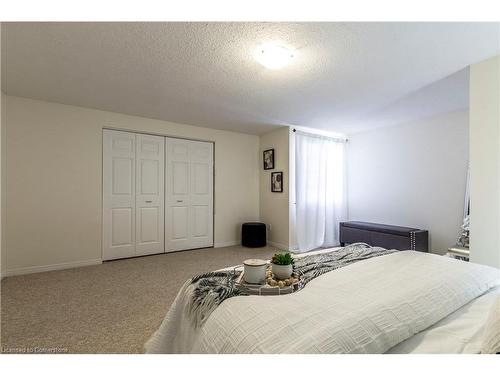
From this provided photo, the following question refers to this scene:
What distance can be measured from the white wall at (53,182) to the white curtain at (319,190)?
2.76m

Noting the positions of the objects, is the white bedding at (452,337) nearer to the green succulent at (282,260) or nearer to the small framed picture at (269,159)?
the green succulent at (282,260)

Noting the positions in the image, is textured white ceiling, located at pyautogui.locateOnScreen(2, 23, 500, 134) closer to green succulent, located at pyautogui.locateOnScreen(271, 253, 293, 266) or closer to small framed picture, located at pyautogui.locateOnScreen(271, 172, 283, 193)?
small framed picture, located at pyautogui.locateOnScreen(271, 172, 283, 193)

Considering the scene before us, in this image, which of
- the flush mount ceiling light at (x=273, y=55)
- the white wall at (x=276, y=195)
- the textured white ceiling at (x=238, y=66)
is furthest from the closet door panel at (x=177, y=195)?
the flush mount ceiling light at (x=273, y=55)

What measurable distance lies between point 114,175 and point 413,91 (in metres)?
4.26

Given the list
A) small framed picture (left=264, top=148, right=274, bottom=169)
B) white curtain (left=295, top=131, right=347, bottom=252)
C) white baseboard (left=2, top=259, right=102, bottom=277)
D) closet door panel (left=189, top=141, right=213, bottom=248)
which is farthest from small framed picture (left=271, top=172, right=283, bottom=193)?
white baseboard (left=2, top=259, right=102, bottom=277)

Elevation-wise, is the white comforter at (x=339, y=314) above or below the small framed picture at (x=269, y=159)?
below

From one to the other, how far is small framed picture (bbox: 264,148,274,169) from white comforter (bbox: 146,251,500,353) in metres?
3.53

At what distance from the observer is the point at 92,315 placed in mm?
2156

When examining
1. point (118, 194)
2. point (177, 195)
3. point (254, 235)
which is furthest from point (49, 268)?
point (254, 235)

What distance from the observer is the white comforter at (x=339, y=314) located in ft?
2.85

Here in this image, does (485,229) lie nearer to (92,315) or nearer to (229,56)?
(229,56)

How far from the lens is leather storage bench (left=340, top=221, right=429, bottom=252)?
374 centimetres

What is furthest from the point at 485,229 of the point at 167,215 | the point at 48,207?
the point at 48,207

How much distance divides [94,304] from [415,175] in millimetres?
4829
